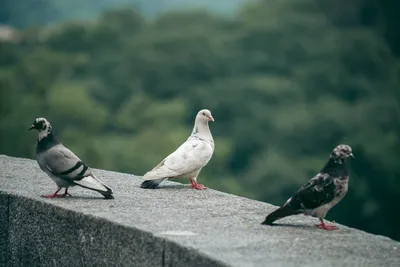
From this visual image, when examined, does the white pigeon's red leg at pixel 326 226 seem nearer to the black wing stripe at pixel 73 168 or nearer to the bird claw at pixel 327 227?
the bird claw at pixel 327 227

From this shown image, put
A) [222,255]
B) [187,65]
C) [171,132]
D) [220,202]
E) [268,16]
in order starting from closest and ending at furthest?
[222,255]
[220,202]
[171,132]
[187,65]
[268,16]

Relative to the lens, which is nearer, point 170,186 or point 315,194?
point 315,194

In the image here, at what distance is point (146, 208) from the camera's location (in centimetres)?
774

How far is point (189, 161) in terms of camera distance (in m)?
9.77

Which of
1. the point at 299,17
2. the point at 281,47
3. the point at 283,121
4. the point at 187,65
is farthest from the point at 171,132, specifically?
the point at 299,17

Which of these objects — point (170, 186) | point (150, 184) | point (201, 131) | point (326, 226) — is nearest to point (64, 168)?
point (150, 184)

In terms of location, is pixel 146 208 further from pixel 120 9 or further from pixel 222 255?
pixel 120 9

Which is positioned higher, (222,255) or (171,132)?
(222,255)

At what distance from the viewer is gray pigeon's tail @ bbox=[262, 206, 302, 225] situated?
7.12 m

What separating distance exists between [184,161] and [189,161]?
0.17 feet

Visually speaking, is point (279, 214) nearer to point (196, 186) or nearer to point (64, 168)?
point (64, 168)

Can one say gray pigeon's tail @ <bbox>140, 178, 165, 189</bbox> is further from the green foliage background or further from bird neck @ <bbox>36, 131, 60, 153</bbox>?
the green foliage background

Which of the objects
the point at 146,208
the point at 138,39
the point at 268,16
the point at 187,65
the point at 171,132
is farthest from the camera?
the point at 268,16

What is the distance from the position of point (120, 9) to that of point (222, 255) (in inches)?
4367
